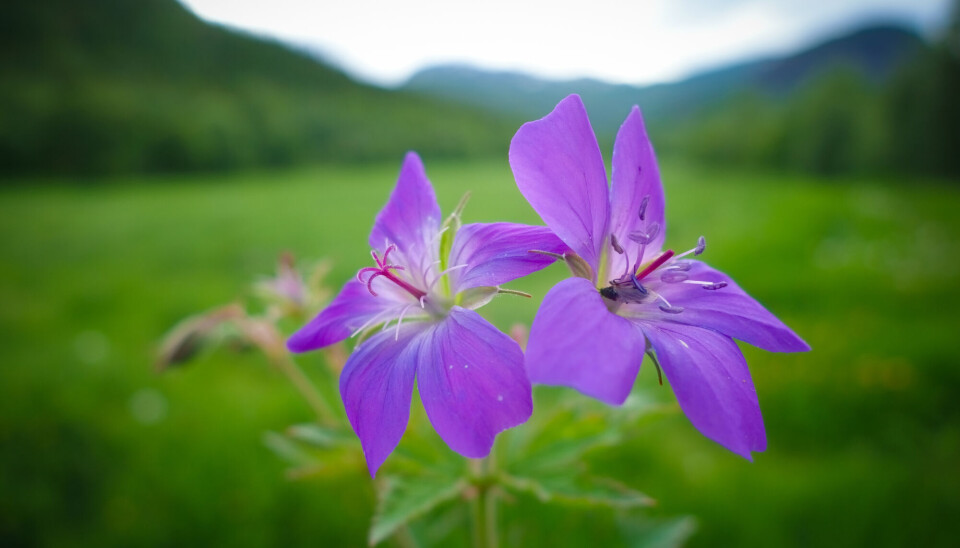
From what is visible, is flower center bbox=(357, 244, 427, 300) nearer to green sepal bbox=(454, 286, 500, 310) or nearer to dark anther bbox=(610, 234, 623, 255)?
green sepal bbox=(454, 286, 500, 310)

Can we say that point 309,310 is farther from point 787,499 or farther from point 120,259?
point 120,259

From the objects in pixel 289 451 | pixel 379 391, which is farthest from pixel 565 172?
pixel 289 451

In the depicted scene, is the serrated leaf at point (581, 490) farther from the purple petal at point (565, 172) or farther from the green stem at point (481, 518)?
the purple petal at point (565, 172)

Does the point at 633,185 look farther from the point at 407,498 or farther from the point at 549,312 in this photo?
the point at 407,498

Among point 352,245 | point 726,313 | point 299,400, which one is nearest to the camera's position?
point 726,313

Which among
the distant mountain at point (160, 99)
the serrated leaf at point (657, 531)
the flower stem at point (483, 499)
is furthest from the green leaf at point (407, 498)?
the distant mountain at point (160, 99)

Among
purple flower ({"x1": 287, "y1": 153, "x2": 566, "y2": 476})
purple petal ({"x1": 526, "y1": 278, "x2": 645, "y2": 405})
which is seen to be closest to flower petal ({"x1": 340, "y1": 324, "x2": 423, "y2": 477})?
purple flower ({"x1": 287, "y1": 153, "x2": 566, "y2": 476})
